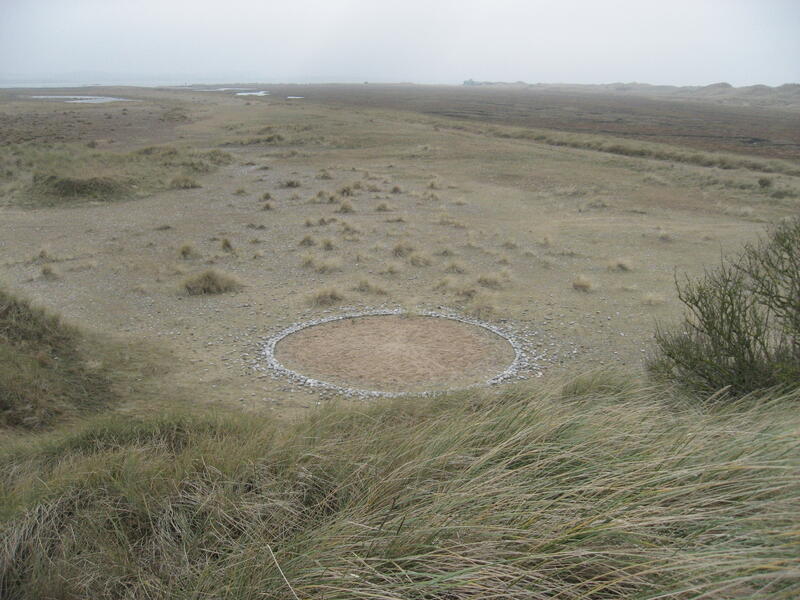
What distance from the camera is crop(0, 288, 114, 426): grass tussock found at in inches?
260

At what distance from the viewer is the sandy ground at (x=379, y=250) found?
9742mm

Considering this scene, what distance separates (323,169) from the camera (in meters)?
29.5

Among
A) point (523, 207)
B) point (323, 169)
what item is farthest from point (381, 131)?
point (523, 207)

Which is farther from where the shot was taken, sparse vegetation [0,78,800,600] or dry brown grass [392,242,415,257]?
dry brown grass [392,242,415,257]

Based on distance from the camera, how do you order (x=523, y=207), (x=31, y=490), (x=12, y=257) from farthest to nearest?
1. (x=523, y=207)
2. (x=12, y=257)
3. (x=31, y=490)

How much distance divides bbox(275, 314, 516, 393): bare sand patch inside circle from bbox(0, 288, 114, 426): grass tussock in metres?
2.71

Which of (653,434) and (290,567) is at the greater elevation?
(653,434)

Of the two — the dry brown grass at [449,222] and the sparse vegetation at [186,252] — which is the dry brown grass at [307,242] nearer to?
the sparse vegetation at [186,252]

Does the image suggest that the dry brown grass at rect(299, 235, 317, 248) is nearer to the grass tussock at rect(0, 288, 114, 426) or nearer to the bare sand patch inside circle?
the bare sand patch inside circle

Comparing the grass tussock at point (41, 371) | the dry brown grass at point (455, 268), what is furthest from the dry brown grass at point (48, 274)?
the dry brown grass at point (455, 268)

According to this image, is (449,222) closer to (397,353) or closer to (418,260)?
(418,260)

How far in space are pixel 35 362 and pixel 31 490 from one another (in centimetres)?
484

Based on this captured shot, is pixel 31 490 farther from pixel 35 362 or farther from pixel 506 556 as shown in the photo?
pixel 35 362

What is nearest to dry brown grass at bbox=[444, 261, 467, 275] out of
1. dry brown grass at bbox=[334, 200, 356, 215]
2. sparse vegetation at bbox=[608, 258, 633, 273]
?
sparse vegetation at bbox=[608, 258, 633, 273]
